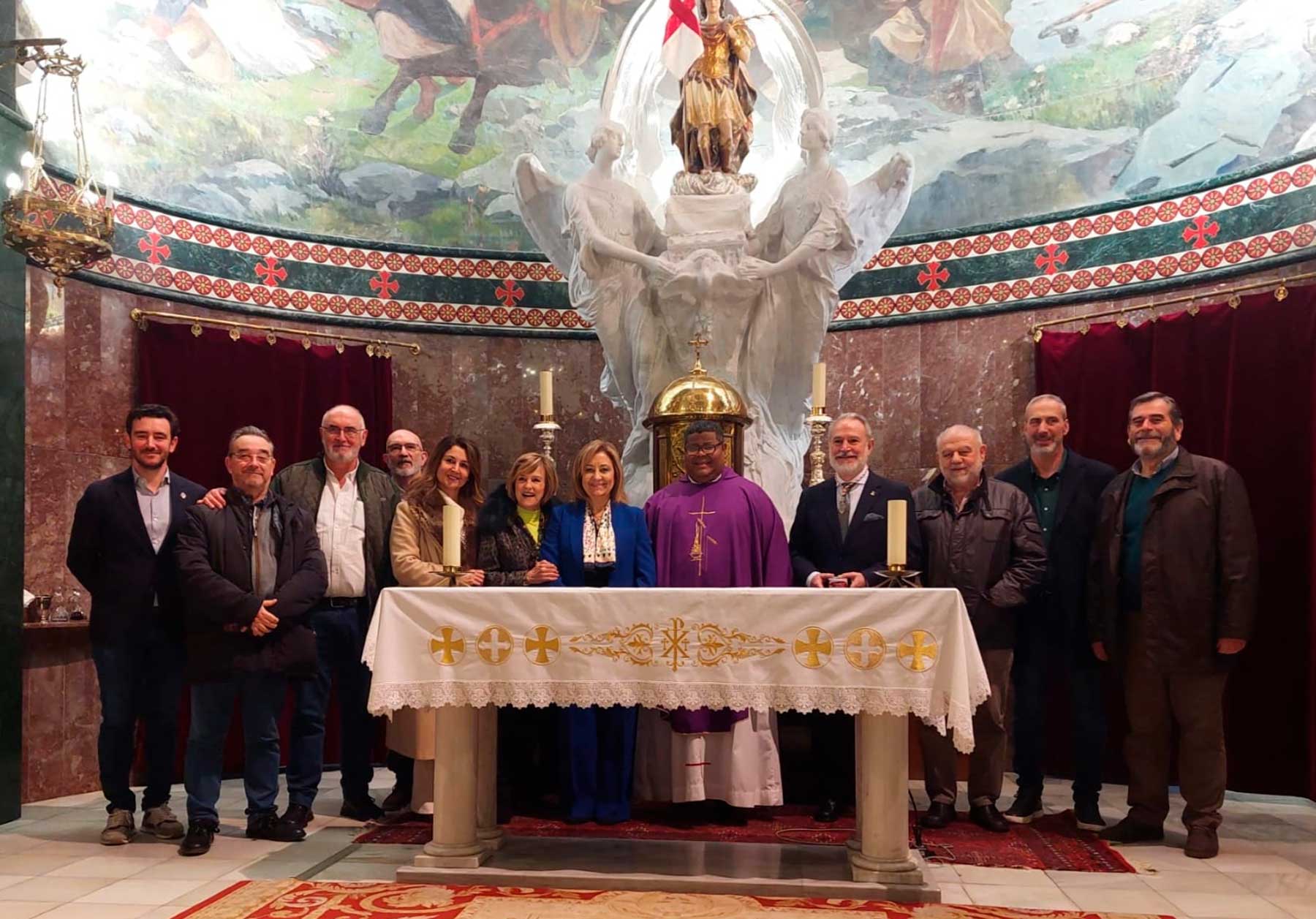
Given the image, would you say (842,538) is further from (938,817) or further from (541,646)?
(541,646)

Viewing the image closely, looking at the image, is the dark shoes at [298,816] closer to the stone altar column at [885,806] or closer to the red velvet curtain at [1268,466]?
the stone altar column at [885,806]

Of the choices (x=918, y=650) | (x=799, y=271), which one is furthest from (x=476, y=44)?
(x=918, y=650)

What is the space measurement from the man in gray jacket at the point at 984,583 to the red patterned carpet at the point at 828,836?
167 mm

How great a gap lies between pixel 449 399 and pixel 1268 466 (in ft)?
17.4

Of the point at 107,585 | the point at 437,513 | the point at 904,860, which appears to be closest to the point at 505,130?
the point at 437,513

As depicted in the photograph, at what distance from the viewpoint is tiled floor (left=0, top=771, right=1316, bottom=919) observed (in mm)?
3756

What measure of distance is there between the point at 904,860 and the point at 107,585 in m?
3.38

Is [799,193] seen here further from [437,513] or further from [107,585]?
[107,585]

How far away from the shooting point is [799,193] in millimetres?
6582

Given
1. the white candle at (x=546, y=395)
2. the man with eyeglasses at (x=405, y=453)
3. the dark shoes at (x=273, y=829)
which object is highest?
the white candle at (x=546, y=395)

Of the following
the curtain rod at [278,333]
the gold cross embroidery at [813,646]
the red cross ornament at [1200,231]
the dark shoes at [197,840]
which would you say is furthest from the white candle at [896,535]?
the curtain rod at [278,333]

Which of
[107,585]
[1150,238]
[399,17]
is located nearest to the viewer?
[107,585]

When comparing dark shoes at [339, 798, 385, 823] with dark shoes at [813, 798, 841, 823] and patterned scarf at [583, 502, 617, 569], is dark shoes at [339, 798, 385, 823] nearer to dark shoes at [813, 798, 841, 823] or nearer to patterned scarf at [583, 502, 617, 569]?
patterned scarf at [583, 502, 617, 569]

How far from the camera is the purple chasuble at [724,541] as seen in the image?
4691 mm
